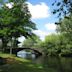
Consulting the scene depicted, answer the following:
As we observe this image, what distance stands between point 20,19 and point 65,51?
43957 millimetres

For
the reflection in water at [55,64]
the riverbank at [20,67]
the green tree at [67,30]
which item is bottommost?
the reflection in water at [55,64]

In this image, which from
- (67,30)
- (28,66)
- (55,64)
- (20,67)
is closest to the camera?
(20,67)

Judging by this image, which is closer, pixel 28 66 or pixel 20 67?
pixel 20 67

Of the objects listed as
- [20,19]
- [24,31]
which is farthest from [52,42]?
[20,19]

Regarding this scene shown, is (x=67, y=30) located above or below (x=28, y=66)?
above

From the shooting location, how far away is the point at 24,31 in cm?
7225

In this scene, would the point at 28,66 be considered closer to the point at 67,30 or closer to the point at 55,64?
the point at 55,64

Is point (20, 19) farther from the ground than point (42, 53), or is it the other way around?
point (20, 19)

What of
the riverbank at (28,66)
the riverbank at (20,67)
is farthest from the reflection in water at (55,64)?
the riverbank at (20,67)

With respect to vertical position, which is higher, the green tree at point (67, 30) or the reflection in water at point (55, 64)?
the green tree at point (67, 30)

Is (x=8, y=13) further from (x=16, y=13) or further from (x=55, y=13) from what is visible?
(x=55, y=13)

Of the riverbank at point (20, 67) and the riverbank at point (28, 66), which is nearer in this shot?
the riverbank at point (20, 67)

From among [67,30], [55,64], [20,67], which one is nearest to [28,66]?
[20,67]

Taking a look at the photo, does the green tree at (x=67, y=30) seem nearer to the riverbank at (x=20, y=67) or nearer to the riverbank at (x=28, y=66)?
the riverbank at (x=28, y=66)
